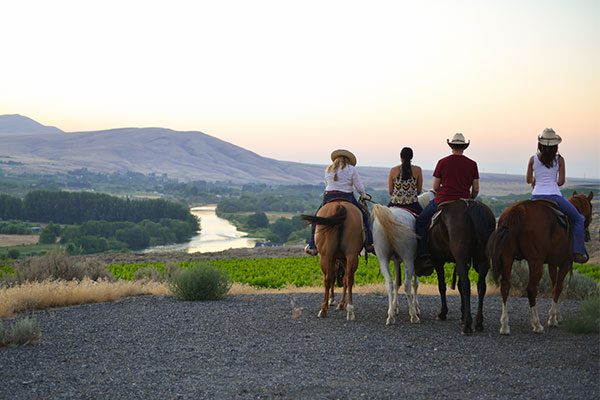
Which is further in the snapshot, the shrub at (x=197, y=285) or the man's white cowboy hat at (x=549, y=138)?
the shrub at (x=197, y=285)

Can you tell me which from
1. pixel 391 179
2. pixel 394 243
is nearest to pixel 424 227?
pixel 394 243

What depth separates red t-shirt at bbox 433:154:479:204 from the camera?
10914mm

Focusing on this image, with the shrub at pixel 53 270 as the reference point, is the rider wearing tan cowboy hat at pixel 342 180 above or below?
above

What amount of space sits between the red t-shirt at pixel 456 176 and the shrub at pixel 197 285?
18.5 feet

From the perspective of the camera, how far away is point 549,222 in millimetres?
10320

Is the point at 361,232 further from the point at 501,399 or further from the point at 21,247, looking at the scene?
the point at 21,247

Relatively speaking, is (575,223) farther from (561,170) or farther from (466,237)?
(466,237)

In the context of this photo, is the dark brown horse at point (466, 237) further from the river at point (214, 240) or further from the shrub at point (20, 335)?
the river at point (214, 240)

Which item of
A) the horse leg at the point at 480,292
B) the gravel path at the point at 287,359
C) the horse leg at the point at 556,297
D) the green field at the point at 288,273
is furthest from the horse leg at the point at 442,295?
the green field at the point at 288,273

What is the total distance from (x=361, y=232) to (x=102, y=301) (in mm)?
6073

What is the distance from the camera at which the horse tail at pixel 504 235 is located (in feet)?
33.2

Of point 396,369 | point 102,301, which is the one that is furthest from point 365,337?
point 102,301

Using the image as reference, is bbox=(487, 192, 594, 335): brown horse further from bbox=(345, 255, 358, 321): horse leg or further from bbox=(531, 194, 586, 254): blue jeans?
bbox=(345, 255, 358, 321): horse leg

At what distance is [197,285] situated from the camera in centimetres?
1454
